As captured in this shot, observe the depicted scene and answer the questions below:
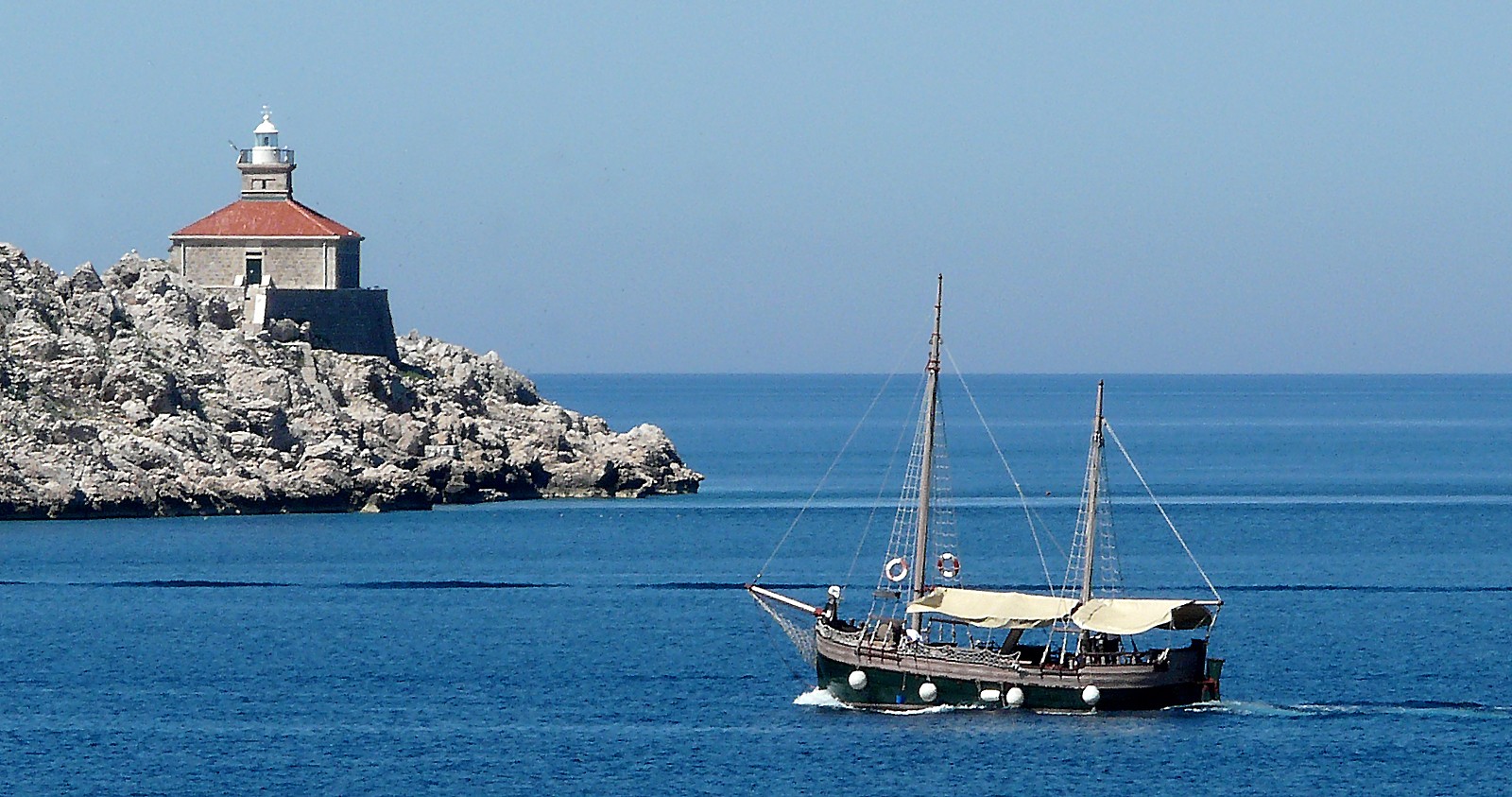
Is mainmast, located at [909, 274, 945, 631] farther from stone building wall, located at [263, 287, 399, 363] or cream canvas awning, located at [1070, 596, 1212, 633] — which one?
stone building wall, located at [263, 287, 399, 363]

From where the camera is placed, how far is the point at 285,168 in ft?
339

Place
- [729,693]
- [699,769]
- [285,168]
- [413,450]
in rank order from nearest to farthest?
1. [699,769]
2. [729,693]
3. [413,450]
4. [285,168]

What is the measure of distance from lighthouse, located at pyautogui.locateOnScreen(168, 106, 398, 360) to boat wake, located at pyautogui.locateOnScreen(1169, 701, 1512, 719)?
59.6 m

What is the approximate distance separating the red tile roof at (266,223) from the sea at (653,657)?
15.2 m

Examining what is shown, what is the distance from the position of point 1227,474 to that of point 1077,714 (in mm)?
82591

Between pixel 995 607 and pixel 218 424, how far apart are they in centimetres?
4700

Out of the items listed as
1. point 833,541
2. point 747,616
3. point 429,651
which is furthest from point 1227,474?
point 429,651

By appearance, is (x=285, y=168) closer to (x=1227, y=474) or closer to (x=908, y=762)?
(x=1227, y=474)

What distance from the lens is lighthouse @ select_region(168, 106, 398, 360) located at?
100250 millimetres

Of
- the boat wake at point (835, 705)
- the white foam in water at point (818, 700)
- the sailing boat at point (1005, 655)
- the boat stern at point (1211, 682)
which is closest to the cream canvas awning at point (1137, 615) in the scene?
the sailing boat at point (1005, 655)

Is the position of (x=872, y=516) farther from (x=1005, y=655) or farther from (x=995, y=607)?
(x=1005, y=655)

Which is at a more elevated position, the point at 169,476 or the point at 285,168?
the point at 285,168

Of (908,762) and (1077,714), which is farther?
(1077,714)

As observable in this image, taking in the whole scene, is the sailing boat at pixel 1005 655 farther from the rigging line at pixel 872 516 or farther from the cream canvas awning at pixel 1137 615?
the rigging line at pixel 872 516
